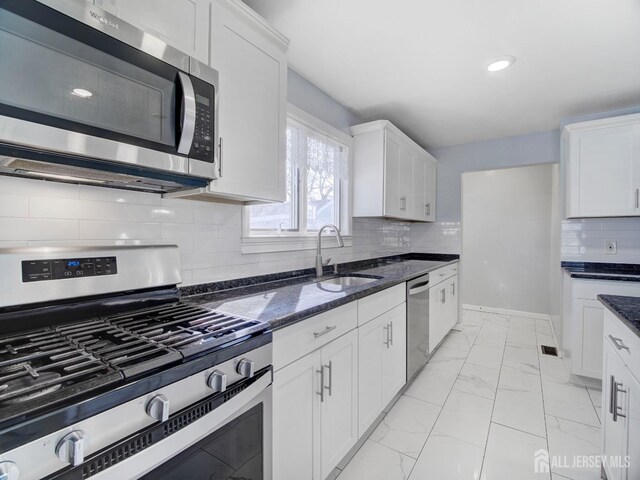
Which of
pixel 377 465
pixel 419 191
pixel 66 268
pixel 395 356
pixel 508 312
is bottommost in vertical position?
pixel 377 465

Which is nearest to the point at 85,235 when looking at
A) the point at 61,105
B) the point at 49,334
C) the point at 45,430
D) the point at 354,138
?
the point at 49,334

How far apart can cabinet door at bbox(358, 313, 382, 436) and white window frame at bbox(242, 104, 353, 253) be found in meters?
0.79

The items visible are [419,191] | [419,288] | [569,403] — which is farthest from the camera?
[419,191]

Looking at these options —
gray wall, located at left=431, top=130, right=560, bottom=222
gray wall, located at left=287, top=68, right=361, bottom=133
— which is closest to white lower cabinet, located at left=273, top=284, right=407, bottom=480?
gray wall, located at left=287, top=68, right=361, bottom=133

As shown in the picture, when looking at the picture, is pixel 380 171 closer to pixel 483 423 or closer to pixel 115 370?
pixel 483 423

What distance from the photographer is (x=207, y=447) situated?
868 millimetres

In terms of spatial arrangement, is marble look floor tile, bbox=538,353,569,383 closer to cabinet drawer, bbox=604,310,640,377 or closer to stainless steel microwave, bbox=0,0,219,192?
cabinet drawer, bbox=604,310,640,377

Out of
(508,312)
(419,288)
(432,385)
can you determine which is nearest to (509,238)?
(508,312)

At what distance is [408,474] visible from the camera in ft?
5.32

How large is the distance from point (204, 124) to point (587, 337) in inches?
128

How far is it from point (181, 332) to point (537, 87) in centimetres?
311

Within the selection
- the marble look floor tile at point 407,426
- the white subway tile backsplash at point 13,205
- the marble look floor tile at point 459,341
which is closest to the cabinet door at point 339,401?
the marble look floor tile at point 407,426

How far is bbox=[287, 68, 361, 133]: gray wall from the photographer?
2.26 m

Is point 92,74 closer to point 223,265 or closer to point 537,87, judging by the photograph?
point 223,265
